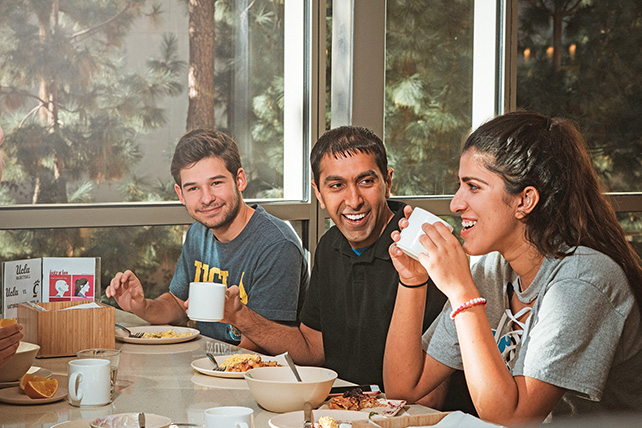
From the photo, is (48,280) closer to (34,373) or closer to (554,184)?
(34,373)

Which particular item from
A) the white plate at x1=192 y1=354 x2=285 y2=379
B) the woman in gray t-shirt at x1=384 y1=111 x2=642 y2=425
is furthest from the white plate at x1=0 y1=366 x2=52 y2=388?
the woman in gray t-shirt at x1=384 y1=111 x2=642 y2=425

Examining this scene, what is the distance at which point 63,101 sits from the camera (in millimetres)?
2816

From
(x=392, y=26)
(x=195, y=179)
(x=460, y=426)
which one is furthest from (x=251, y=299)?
(x=392, y=26)

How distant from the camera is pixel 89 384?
1417 mm

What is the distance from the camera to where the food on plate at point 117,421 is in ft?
4.00

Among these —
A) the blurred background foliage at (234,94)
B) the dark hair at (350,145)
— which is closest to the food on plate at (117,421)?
the dark hair at (350,145)

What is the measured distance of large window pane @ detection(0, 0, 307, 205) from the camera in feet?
8.99

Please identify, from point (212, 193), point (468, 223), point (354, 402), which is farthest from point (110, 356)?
point (212, 193)

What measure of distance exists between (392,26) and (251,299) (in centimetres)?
172

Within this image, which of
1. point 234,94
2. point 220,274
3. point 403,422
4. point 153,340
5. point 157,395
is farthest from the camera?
point 234,94

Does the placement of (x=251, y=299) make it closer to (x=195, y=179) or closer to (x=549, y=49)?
(x=195, y=179)

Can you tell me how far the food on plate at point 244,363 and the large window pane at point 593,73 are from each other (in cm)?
278

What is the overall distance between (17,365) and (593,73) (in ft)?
11.9

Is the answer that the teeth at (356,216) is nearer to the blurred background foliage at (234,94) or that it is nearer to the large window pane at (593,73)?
the blurred background foliage at (234,94)
